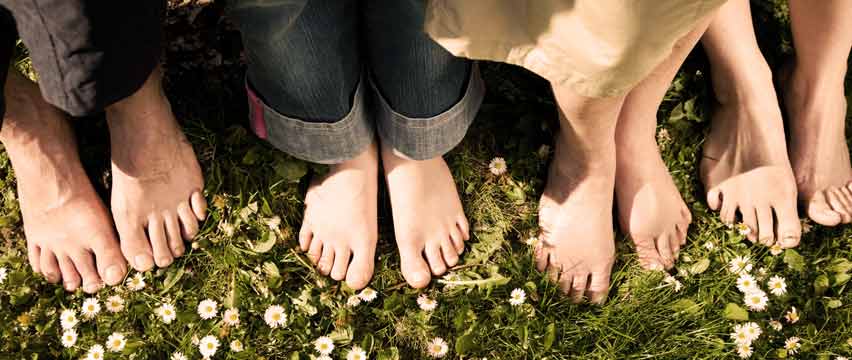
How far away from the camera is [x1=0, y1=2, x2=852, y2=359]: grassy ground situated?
1.80 metres

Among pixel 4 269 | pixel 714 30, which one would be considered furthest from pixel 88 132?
pixel 714 30

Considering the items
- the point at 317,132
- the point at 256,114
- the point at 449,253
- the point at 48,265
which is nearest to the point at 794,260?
the point at 449,253

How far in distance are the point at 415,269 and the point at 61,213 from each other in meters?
0.88

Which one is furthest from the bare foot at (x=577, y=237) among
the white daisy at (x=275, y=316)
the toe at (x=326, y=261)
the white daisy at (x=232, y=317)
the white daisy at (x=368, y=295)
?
the white daisy at (x=232, y=317)

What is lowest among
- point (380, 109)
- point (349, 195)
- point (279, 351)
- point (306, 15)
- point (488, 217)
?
point (279, 351)

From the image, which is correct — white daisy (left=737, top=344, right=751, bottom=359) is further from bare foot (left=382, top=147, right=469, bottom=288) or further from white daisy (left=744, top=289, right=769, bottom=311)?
bare foot (left=382, top=147, right=469, bottom=288)

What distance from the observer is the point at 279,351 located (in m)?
1.78

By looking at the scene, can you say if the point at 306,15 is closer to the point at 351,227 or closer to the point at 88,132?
the point at 351,227

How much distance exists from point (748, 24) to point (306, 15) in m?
1.26

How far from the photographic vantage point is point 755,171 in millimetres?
1983

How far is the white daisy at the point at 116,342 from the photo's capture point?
68.8 inches

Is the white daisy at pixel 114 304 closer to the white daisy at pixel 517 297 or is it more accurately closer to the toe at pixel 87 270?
the toe at pixel 87 270

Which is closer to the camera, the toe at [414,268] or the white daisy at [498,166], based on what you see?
the toe at [414,268]

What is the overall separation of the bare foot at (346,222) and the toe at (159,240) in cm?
33
